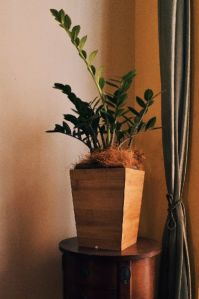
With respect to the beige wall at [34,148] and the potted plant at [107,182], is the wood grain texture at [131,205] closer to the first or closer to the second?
the potted plant at [107,182]

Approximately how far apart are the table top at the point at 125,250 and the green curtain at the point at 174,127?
0.15 m

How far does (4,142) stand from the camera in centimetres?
188

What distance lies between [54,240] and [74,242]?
267 millimetres

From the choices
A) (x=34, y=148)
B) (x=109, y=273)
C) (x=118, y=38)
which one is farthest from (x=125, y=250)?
(x=118, y=38)

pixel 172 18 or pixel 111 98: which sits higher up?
pixel 172 18

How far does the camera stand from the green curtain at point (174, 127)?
1.83 meters

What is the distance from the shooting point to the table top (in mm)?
1542

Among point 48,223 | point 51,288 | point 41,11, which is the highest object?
point 41,11

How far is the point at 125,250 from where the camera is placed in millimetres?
1613

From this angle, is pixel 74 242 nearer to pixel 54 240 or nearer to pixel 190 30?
pixel 54 240

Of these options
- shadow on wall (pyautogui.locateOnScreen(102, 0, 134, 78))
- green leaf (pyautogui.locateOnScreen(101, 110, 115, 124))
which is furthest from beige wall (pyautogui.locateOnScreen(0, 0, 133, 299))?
green leaf (pyautogui.locateOnScreen(101, 110, 115, 124))

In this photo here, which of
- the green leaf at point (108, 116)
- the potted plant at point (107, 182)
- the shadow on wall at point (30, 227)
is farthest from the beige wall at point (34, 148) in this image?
the green leaf at point (108, 116)

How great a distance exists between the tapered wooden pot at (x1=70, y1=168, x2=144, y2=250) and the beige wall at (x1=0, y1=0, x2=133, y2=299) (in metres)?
0.34

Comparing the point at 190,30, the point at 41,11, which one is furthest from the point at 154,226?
the point at 41,11
